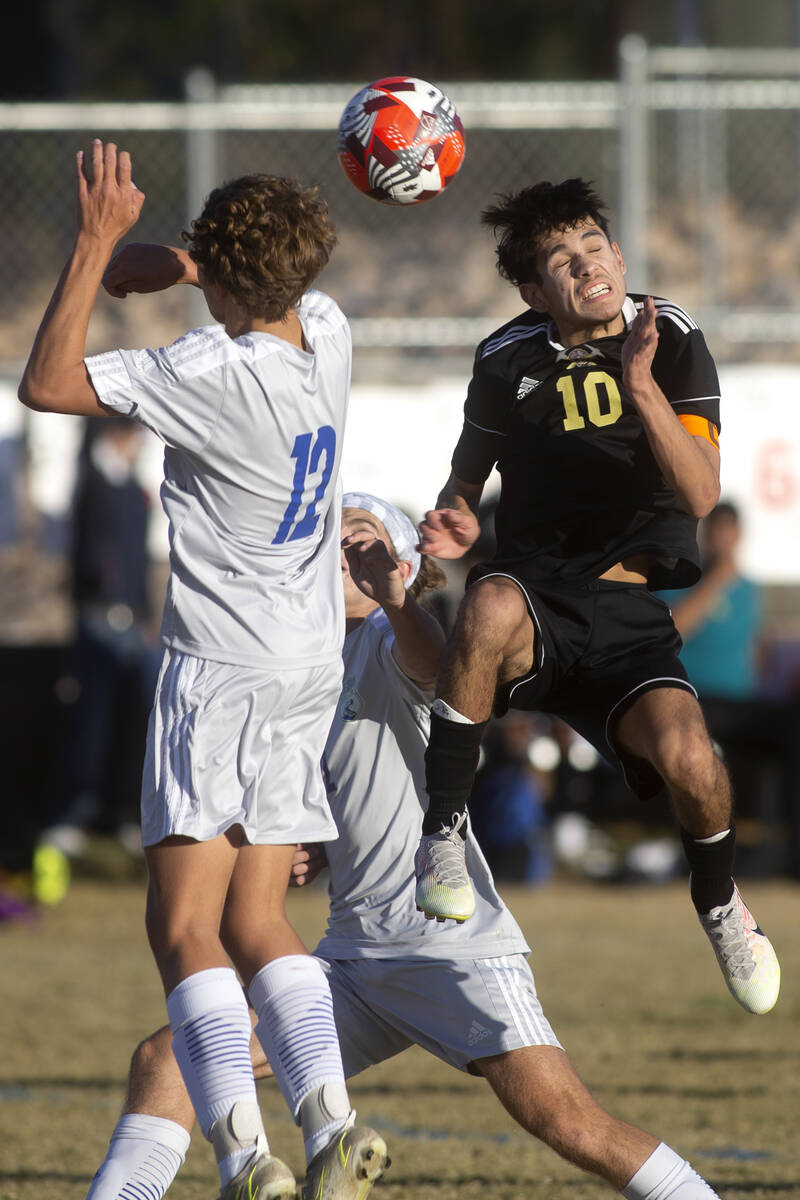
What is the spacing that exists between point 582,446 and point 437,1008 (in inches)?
54.4

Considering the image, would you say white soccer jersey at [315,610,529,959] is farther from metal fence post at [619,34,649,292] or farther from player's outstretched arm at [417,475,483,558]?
metal fence post at [619,34,649,292]

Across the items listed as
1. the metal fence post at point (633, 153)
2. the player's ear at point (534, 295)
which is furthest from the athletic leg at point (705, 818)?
the metal fence post at point (633, 153)

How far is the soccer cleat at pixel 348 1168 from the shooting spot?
10.4ft

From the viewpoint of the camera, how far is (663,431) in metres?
3.90

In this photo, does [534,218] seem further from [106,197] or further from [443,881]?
[443,881]

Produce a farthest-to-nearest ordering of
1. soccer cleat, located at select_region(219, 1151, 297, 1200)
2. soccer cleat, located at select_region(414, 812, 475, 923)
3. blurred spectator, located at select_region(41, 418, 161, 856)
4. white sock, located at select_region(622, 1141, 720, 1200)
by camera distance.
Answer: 1. blurred spectator, located at select_region(41, 418, 161, 856)
2. soccer cleat, located at select_region(414, 812, 475, 923)
3. white sock, located at select_region(622, 1141, 720, 1200)
4. soccer cleat, located at select_region(219, 1151, 297, 1200)

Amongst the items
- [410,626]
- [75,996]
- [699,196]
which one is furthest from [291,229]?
[699,196]

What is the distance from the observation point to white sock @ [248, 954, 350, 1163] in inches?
130

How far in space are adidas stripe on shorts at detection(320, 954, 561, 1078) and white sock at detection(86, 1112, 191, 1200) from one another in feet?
1.61

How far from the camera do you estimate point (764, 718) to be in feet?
33.7

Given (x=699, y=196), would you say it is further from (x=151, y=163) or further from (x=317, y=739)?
(x=317, y=739)

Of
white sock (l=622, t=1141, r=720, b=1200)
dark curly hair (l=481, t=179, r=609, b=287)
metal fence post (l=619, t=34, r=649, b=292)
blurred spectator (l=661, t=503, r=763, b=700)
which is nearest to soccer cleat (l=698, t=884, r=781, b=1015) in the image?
white sock (l=622, t=1141, r=720, b=1200)

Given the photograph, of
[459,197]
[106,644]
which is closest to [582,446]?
[106,644]

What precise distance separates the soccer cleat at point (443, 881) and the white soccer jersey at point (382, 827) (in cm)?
12
